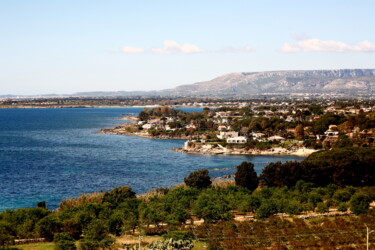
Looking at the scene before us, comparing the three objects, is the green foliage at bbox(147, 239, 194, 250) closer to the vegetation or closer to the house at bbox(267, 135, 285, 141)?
the vegetation

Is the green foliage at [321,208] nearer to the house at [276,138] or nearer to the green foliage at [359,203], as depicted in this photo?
the green foliage at [359,203]

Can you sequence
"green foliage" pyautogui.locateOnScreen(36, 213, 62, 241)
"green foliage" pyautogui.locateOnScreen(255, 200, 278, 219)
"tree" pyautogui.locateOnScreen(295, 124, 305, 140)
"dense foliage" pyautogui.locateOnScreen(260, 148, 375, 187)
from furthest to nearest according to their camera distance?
"tree" pyautogui.locateOnScreen(295, 124, 305, 140) < "dense foliage" pyautogui.locateOnScreen(260, 148, 375, 187) < "green foliage" pyautogui.locateOnScreen(255, 200, 278, 219) < "green foliage" pyautogui.locateOnScreen(36, 213, 62, 241)

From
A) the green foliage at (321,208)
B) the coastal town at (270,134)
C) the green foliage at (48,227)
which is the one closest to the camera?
the green foliage at (48,227)

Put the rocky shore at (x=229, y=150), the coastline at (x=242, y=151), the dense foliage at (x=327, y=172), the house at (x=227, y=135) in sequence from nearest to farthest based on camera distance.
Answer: the dense foliage at (x=327, y=172) → the coastline at (x=242, y=151) → the rocky shore at (x=229, y=150) → the house at (x=227, y=135)

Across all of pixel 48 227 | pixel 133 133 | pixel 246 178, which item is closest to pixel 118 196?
pixel 48 227

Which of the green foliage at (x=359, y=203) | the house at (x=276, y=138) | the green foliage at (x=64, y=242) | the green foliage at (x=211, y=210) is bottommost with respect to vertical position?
the house at (x=276, y=138)

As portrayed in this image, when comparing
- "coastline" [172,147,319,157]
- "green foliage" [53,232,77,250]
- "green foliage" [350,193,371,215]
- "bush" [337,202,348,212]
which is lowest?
"coastline" [172,147,319,157]

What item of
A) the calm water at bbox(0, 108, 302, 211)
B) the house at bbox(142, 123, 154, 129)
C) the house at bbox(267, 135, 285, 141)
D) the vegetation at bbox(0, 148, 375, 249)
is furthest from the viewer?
the house at bbox(142, 123, 154, 129)

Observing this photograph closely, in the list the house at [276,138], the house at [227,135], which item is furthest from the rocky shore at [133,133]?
the house at [276,138]

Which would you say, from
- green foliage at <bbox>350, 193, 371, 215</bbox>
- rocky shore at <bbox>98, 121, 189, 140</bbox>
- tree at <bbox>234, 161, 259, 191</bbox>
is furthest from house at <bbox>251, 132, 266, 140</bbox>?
green foliage at <bbox>350, 193, 371, 215</bbox>

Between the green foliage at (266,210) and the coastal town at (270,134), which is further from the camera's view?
the coastal town at (270,134)
